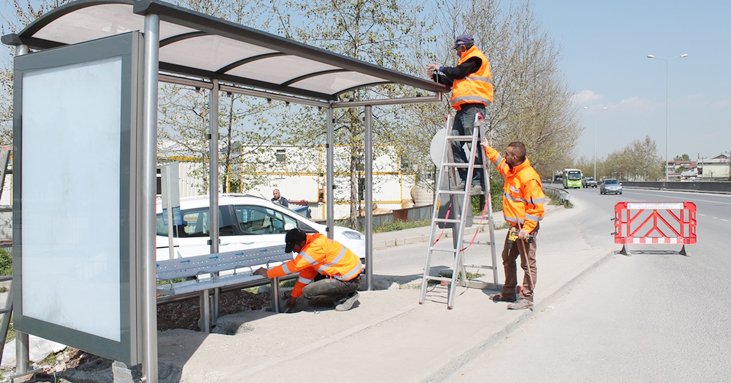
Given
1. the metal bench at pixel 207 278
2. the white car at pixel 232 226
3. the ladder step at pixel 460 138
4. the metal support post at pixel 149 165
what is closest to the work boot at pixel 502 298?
the ladder step at pixel 460 138

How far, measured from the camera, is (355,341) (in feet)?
19.8

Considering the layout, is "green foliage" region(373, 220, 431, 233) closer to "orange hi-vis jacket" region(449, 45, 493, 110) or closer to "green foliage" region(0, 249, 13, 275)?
"green foliage" region(0, 249, 13, 275)

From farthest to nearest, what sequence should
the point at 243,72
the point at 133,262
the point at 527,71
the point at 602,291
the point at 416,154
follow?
the point at 527,71
the point at 416,154
the point at 602,291
the point at 243,72
the point at 133,262

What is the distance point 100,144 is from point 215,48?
2.02 metres


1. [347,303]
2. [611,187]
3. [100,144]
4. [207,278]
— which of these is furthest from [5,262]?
[611,187]

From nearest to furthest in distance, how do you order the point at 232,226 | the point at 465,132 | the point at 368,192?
the point at 465,132, the point at 368,192, the point at 232,226

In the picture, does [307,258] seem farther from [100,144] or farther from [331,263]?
[100,144]

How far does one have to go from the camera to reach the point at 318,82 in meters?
8.36

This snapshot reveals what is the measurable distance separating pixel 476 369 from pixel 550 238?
43.9ft

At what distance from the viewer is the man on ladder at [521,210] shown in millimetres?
7195

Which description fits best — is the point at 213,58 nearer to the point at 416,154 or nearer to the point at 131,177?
the point at 131,177

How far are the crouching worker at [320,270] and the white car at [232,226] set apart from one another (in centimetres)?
197

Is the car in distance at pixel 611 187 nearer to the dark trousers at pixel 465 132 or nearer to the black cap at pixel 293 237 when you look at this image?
the dark trousers at pixel 465 132

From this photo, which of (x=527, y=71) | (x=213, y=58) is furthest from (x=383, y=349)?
(x=527, y=71)
